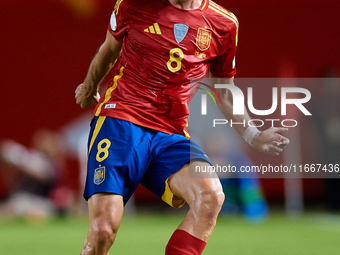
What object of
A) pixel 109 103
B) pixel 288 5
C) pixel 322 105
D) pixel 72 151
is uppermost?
pixel 109 103

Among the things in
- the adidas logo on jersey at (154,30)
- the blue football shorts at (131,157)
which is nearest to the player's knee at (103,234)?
the blue football shorts at (131,157)

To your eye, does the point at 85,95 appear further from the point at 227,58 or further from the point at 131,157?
the point at 227,58

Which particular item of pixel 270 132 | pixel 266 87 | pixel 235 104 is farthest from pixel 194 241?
pixel 266 87

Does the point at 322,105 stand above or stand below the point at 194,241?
below

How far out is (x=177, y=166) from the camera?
10.6 feet

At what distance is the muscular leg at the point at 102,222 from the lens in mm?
3059

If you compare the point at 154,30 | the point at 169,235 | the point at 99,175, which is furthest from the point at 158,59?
the point at 169,235

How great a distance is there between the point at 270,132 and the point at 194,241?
77 centimetres

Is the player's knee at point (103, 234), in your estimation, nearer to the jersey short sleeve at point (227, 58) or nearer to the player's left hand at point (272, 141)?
the player's left hand at point (272, 141)

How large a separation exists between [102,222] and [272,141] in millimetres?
1061

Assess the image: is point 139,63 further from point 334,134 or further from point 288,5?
point 288,5

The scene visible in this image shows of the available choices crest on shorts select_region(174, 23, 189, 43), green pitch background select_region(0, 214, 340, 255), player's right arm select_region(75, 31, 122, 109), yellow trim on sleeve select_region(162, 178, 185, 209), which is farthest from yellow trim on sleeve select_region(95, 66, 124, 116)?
green pitch background select_region(0, 214, 340, 255)

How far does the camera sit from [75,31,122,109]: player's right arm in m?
3.58

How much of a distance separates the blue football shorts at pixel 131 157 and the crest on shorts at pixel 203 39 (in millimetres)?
569
